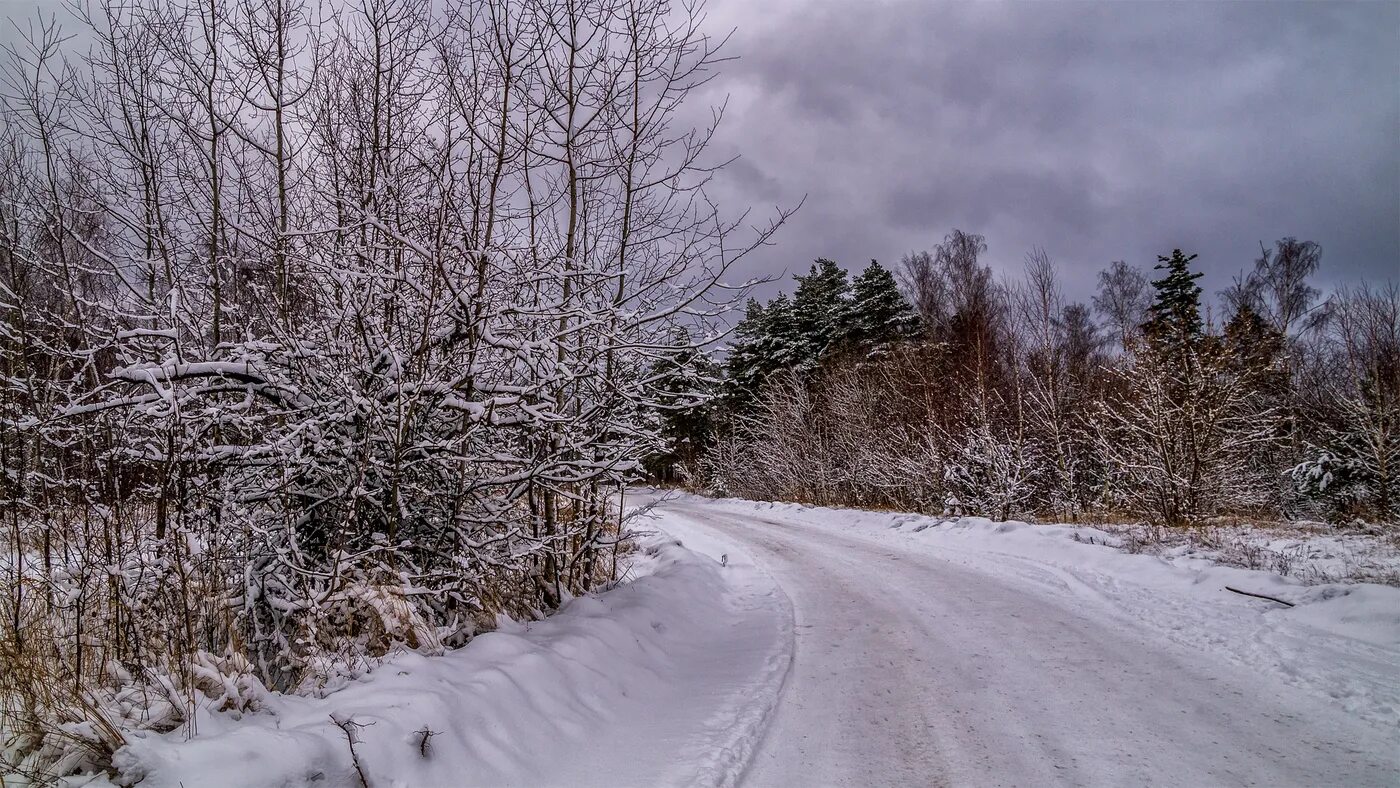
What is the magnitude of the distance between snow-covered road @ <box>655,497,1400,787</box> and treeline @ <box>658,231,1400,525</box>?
3.41 metres

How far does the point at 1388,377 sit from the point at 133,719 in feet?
74.6

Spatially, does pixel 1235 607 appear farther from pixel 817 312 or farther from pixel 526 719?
pixel 817 312

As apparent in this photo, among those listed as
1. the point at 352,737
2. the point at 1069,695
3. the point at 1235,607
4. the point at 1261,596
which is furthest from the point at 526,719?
the point at 1261,596

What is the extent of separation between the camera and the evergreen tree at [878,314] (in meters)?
27.2

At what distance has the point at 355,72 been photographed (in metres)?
5.69

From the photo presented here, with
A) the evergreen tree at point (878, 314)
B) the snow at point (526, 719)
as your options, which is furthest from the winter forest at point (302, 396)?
the evergreen tree at point (878, 314)

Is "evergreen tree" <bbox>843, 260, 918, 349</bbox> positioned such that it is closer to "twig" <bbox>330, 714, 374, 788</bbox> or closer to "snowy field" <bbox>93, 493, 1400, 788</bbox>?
"snowy field" <bbox>93, 493, 1400, 788</bbox>

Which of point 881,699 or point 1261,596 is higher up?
point 1261,596

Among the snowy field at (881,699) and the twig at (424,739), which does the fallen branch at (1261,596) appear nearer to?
the snowy field at (881,699)

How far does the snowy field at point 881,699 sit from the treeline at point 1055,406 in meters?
2.94

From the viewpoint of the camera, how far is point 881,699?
4062 millimetres

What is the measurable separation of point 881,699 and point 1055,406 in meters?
13.5

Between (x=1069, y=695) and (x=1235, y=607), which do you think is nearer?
(x=1069, y=695)

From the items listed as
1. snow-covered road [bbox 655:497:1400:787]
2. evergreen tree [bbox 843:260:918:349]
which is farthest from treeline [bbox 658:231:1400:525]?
snow-covered road [bbox 655:497:1400:787]
